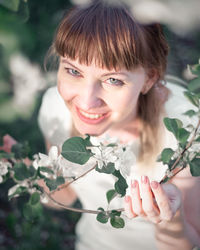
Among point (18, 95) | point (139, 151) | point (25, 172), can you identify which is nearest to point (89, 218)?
point (139, 151)

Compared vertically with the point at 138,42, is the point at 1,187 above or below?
below

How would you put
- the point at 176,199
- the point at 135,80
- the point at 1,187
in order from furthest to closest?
1. the point at 1,187
2. the point at 135,80
3. the point at 176,199

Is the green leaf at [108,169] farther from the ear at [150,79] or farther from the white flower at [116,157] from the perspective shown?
the ear at [150,79]

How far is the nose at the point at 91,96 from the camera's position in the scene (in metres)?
1.13

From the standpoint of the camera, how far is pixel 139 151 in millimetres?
1598

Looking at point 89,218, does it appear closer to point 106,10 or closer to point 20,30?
point 106,10

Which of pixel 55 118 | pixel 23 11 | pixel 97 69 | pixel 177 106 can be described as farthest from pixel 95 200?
pixel 23 11

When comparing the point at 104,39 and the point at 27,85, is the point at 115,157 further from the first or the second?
the point at 27,85

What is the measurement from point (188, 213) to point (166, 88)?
0.56 meters

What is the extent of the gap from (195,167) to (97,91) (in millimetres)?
453

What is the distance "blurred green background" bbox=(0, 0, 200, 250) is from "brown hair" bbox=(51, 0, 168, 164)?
0.40ft

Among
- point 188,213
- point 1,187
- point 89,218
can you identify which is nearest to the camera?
point 188,213

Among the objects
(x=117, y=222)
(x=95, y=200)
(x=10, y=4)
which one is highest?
(x=10, y=4)

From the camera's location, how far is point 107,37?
3.44 feet
